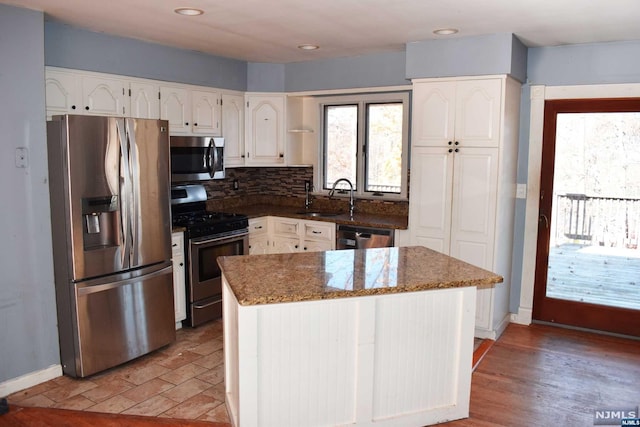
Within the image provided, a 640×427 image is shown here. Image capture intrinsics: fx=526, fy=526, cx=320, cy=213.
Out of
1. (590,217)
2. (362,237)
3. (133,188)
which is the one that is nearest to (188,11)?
(133,188)

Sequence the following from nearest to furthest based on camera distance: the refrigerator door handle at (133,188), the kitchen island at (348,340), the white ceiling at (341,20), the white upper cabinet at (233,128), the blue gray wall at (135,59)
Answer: the kitchen island at (348,340)
the white ceiling at (341,20)
the refrigerator door handle at (133,188)
the blue gray wall at (135,59)
the white upper cabinet at (233,128)

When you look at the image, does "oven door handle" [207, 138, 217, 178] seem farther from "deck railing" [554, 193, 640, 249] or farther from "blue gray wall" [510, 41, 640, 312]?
"deck railing" [554, 193, 640, 249]

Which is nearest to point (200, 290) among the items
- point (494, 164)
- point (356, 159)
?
point (356, 159)

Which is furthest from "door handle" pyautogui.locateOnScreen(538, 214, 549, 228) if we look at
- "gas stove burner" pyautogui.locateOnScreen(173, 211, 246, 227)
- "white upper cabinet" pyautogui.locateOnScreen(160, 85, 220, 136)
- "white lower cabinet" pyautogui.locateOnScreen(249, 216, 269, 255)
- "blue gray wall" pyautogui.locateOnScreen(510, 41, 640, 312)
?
"white upper cabinet" pyautogui.locateOnScreen(160, 85, 220, 136)

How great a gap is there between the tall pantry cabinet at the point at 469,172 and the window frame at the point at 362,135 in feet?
2.05

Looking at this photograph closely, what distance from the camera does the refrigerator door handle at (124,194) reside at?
11.6 ft

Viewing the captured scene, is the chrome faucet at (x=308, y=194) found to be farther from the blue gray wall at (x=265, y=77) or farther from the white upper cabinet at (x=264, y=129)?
the blue gray wall at (x=265, y=77)

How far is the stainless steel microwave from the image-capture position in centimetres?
448

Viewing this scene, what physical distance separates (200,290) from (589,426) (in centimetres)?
299

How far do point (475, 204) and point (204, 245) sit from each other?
2246 mm

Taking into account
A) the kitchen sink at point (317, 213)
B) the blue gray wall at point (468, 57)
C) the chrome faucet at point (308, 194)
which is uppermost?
the blue gray wall at point (468, 57)

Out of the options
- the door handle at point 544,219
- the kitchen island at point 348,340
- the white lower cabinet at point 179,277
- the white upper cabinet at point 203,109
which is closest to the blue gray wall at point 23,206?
the white upper cabinet at point 203,109

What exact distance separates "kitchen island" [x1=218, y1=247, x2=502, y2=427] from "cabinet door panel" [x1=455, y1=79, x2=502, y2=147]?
1.47m

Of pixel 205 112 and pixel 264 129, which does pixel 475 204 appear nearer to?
pixel 264 129
